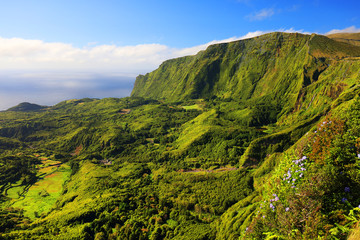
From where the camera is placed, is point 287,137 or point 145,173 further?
point 145,173

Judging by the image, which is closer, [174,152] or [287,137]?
[287,137]

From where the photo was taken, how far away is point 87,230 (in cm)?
7725

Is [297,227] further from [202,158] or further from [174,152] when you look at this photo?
[174,152]

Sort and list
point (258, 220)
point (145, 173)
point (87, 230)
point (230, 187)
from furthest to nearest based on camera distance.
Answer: point (145, 173) → point (230, 187) → point (87, 230) → point (258, 220)

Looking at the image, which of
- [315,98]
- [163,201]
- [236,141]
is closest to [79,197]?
[163,201]

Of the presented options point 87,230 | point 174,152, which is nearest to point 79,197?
point 87,230

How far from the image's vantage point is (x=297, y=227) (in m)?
8.96

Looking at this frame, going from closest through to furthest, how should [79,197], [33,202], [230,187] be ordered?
1. [230,187]
2. [79,197]
3. [33,202]

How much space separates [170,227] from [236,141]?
369 ft

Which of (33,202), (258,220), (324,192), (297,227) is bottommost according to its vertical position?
(33,202)

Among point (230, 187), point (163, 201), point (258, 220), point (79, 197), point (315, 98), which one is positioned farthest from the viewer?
point (315, 98)

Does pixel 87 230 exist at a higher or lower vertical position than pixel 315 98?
lower

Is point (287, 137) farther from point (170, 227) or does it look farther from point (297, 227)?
point (297, 227)

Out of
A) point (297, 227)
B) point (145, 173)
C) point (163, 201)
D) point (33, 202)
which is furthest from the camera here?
point (145, 173)
